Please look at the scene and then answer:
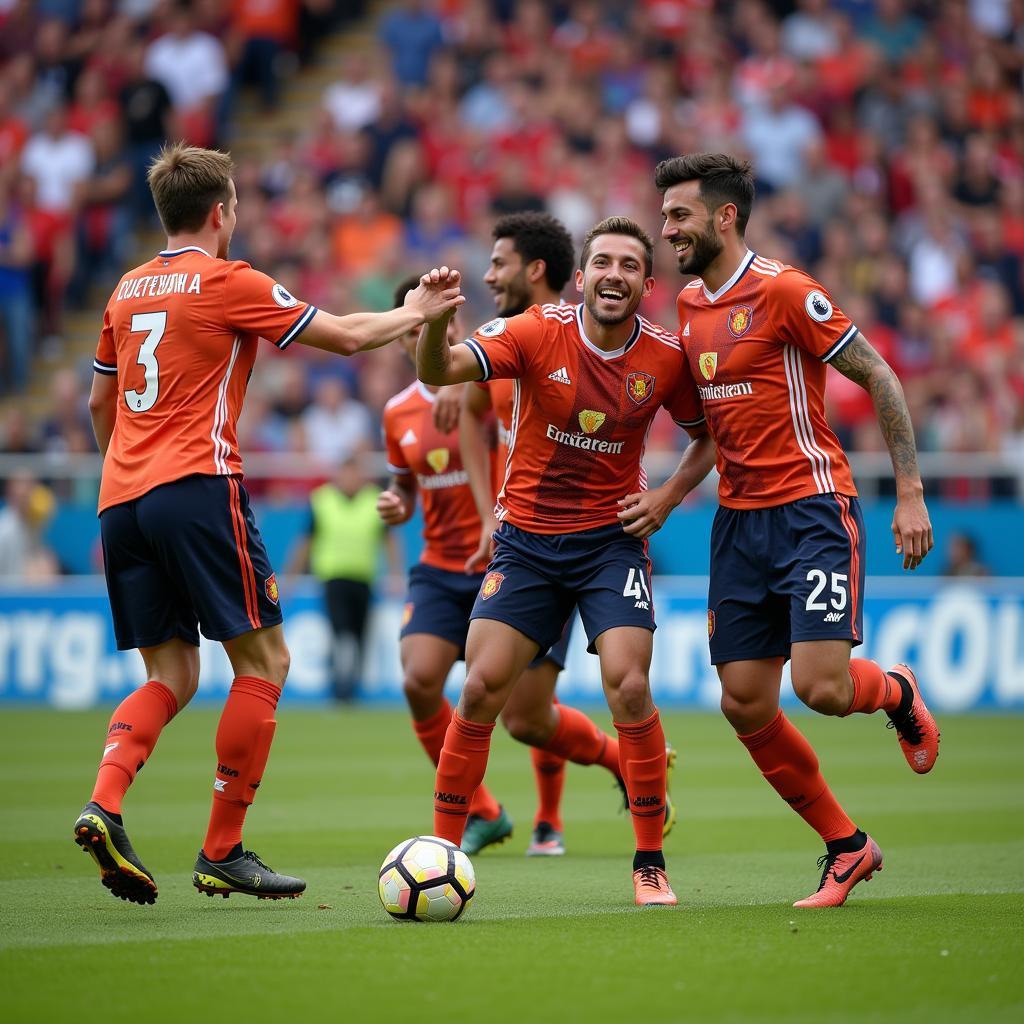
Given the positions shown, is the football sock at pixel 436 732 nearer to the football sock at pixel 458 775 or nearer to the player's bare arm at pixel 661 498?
the football sock at pixel 458 775

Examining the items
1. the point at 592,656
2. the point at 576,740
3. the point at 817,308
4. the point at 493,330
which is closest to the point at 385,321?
the point at 493,330

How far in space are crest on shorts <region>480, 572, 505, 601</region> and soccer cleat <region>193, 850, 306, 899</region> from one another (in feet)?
4.41

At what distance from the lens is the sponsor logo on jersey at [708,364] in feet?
21.8

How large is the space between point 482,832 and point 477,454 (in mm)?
1852

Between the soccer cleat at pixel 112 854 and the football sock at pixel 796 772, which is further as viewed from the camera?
the football sock at pixel 796 772

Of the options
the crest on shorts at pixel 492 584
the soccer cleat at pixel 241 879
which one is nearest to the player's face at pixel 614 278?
the crest on shorts at pixel 492 584

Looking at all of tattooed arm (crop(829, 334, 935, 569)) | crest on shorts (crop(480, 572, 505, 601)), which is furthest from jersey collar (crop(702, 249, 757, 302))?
crest on shorts (crop(480, 572, 505, 601))

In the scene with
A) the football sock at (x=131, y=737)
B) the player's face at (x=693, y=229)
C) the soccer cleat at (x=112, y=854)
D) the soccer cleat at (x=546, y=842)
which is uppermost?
the player's face at (x=693, y=229)

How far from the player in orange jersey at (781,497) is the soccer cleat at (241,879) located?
1819 mm

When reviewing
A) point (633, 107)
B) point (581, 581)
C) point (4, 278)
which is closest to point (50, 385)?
point (4, 278)

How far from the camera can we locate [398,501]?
8.73m

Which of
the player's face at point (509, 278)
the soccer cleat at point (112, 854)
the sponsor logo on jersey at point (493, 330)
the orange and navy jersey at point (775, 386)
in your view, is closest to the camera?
the soccer cleat at point (112, 854)

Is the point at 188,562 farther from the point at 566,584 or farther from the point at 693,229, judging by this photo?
the point at 693,229

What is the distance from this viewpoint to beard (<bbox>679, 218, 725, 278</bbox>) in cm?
673
